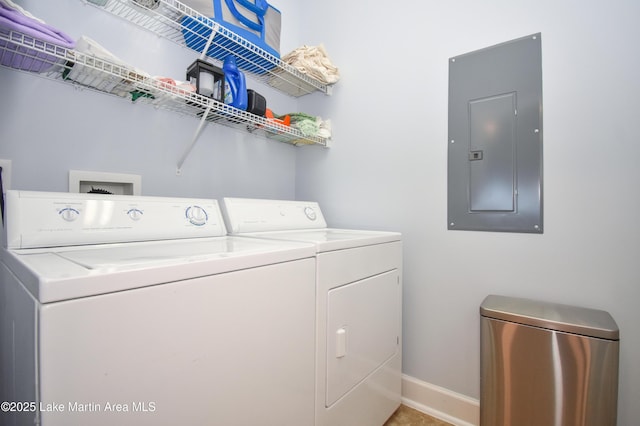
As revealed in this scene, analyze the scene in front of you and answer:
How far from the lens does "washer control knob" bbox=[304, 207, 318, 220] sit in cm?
185

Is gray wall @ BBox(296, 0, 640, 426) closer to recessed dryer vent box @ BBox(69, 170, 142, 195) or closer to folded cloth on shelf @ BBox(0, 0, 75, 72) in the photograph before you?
recessed dryer vent box @ BBox(69, 170, 142, 195)

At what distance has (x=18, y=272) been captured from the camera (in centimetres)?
69

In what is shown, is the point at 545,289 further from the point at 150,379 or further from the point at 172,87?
the point at 172,87

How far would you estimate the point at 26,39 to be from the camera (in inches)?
36.4

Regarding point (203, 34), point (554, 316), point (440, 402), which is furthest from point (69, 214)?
point (440, 402)

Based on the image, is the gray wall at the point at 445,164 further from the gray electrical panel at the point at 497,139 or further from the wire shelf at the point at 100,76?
the wire shelf at the point at 100,76

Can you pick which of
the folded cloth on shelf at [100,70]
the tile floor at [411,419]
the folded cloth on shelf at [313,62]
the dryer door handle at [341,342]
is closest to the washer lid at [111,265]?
the dryer door handle at [341,342]

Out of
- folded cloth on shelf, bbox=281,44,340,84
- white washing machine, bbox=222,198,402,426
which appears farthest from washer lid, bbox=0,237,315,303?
folded cloth on shelf, bbox=281,44,340,84

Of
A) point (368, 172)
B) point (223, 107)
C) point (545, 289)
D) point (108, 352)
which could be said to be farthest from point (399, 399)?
point (223, 107)

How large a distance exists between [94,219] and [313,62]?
59.0 inches

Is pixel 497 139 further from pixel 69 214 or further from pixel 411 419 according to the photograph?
pixel 69 214

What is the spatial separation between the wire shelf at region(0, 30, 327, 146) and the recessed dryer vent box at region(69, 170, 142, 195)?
0.38 metres

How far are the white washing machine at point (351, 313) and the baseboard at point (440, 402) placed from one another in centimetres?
15

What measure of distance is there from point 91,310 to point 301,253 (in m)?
0.58
